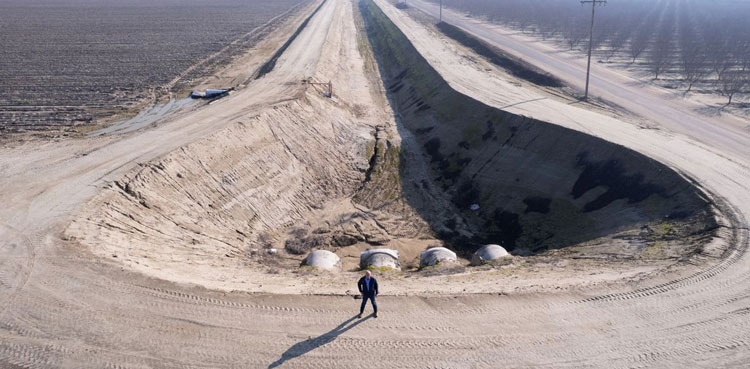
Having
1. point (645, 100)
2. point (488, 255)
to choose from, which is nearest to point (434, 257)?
point (488, 255)

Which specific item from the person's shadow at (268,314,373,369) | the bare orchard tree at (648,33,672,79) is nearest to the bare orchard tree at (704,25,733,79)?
the bare orchard tree at (648,33,672,79)

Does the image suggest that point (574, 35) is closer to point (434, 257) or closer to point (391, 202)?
point (391, 202)

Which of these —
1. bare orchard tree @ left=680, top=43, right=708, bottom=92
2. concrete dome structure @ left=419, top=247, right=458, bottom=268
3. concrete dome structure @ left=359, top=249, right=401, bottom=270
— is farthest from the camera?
bare orchard tree @ left=680, top=43, right=708, bottom=92

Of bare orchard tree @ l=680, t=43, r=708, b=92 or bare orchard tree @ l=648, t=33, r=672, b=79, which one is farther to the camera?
bare orchard tree @ l=648, t=33, r=672, b=79

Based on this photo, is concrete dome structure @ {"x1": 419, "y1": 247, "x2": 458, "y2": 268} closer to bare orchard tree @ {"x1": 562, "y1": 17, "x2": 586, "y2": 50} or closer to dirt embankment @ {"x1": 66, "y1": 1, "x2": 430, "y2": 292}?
dirt embankment @ {"x1": 66, "y1": 1, "x2": 430, "y2": 292}

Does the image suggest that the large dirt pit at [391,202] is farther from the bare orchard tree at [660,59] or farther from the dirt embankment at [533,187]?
the bare orchard tree at [660,59]

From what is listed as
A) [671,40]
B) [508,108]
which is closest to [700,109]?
[508,108]
